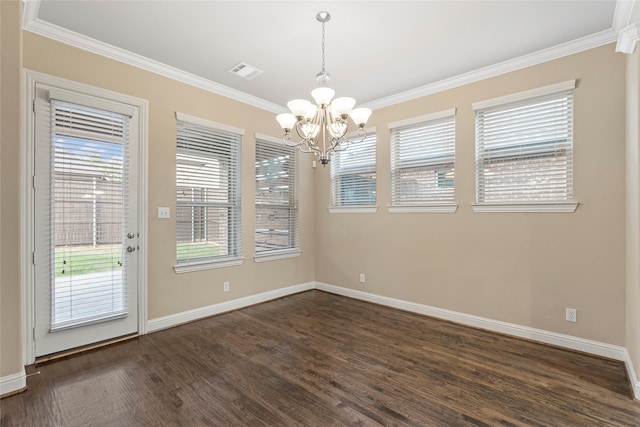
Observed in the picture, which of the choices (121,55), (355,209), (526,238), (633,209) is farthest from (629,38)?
(121,55)

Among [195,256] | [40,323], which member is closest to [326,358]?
[195,256]

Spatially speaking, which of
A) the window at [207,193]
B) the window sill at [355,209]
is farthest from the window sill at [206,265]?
the window sill at [355,209]

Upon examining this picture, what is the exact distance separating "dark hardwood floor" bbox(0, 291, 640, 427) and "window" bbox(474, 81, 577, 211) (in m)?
1.51

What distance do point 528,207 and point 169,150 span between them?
152 inches

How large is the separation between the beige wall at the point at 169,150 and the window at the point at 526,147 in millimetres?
2831

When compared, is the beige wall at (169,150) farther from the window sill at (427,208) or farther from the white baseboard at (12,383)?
the window sill at (427,208)

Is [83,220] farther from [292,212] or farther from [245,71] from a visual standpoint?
[292,212]

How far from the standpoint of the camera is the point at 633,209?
2350 mm

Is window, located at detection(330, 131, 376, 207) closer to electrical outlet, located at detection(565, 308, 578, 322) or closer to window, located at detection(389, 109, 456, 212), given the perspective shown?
window, located at detection(389, 109, 456, 212)

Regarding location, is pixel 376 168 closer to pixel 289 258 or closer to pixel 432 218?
pixel 432 218

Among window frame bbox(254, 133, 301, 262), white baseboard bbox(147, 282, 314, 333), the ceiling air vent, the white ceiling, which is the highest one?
the white ceiling

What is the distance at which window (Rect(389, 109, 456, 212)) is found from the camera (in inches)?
148

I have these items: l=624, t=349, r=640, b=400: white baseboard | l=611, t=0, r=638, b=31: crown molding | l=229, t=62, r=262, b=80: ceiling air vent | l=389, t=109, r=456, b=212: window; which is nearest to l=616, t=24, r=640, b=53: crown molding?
l=611, t=0, r=638, b=31: crown molding

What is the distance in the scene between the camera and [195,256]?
3.79 m
